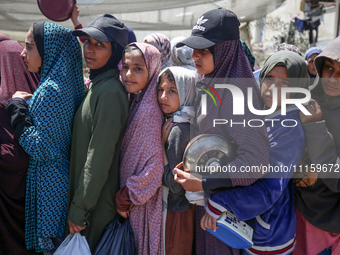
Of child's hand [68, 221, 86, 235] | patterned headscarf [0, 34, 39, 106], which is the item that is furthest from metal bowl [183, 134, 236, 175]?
patterned headscarf [0, 34, 39, 106]

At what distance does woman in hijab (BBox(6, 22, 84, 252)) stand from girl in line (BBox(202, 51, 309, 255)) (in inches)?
42.1

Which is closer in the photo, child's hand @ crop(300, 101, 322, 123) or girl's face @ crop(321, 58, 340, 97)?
child's hand @ crop(300, 101, 322, 123)

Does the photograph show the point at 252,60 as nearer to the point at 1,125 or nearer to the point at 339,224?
the point at 339,224

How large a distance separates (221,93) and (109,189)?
1002 mm

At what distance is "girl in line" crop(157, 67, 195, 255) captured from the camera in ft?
7.06

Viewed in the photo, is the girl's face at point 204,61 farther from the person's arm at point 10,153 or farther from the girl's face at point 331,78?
the person's arm at point 10,153

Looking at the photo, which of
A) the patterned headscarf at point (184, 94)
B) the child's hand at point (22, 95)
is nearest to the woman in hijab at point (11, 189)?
the child's hand at point (22, 95)

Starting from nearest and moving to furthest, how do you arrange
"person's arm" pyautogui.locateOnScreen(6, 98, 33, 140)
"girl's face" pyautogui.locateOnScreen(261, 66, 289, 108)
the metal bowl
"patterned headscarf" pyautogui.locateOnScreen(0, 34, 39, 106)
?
the metal bowl, "girl's face" pyautogui.locateOnScreen(261, 66, 289, 108), "person's arm" pyautogui.locateOnScreen(6, 98, 33, 140), "patterned headscarf" pyautogui.locateOnScreen(0, 34, 39, 106)

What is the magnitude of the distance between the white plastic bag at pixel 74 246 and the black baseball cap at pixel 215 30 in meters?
1.45

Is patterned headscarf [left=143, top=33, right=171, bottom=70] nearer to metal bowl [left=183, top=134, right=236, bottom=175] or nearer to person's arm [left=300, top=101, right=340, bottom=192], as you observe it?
metal bowl [left=183, top=134, right=236, bottom=175]

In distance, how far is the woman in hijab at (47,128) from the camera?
217cm

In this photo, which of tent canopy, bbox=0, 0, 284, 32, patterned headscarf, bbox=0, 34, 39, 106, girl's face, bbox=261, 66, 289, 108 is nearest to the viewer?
girl's face, bbox=261, 66, 289, 108

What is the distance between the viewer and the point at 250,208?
73.1 inches

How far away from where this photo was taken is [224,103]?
79.4 inches
